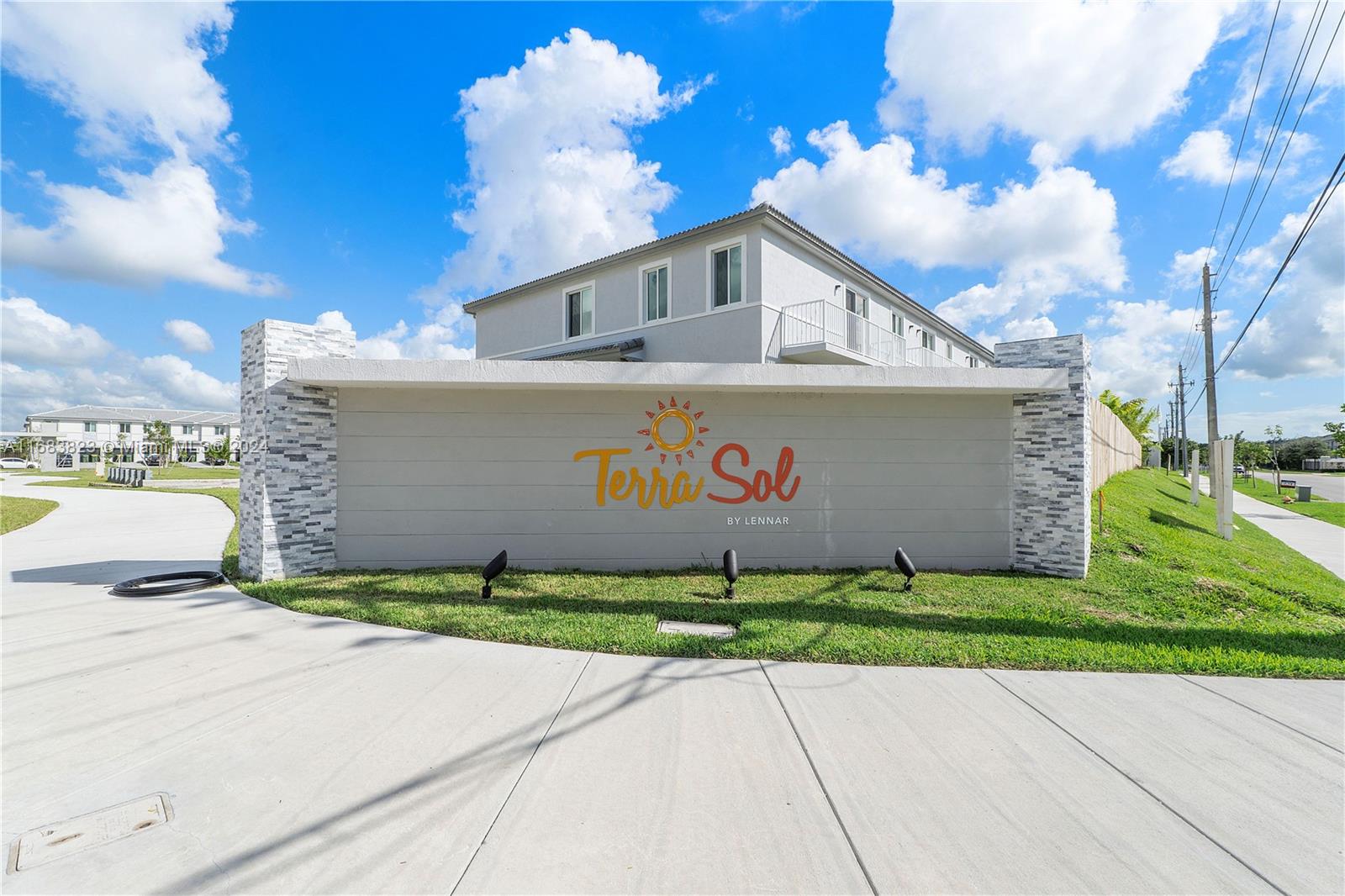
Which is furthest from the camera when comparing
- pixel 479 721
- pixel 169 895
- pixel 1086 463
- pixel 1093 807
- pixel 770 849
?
pixel 1086 463

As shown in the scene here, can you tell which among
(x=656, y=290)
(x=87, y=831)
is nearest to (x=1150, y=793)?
(x=87, y=831)

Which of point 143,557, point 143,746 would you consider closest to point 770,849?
point 143,746

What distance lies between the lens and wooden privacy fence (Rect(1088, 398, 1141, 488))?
13.7 meters

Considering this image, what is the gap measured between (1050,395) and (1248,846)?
23.5ft

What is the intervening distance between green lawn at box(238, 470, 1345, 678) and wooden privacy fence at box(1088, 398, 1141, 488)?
127 inches

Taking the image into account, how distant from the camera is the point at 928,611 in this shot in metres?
6.56

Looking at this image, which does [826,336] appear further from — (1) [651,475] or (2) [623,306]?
(1) [651,475]

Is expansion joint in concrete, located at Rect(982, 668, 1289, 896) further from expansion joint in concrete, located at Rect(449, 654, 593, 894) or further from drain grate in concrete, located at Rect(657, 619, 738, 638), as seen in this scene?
expansion joint in concrete, located at Rect(449, 654, 593, 894)

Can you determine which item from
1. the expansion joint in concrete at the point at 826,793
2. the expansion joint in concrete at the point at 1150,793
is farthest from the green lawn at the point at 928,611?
the expansion joint in concrete at the point at 826,793

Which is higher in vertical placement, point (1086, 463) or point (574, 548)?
point (1086, 463)

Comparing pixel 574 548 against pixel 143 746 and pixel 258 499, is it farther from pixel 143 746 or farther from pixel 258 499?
pixel 143 746

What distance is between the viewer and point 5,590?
723 cm

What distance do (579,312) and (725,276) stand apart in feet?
19.3

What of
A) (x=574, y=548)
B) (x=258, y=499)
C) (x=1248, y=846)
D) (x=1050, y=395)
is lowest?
(x=1248, y=846)
